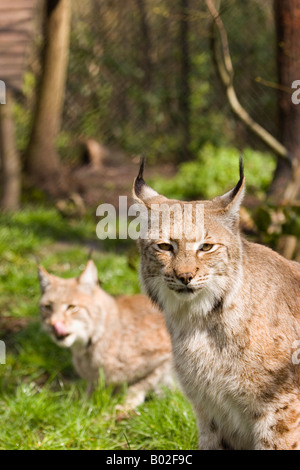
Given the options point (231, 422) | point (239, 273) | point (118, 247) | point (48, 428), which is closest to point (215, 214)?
point (239, 273)

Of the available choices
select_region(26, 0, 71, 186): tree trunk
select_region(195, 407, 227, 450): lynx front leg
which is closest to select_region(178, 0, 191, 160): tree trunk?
select_region(26, 0, 71, 186): tree trunk

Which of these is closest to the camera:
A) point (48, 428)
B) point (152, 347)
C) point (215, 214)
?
point (215, 214)

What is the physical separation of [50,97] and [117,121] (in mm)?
1895

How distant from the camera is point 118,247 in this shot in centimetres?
793

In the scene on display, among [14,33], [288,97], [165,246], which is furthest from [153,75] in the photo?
[165,246]

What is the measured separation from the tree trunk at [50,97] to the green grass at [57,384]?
91.4 inches

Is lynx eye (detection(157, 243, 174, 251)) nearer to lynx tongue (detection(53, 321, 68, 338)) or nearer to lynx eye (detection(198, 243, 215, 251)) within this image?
lynx eye (detection(198, 243, 215, 251))

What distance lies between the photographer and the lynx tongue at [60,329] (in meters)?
4.77

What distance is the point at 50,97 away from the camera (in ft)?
34.1

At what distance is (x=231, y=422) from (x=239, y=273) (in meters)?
0.75

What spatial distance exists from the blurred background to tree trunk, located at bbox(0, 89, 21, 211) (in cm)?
2

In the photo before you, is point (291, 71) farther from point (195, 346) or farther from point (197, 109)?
point (197, 109)

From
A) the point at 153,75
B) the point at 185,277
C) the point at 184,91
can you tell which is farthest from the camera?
the point at 153,75

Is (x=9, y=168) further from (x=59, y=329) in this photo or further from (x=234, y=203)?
(x=234, y=203)
